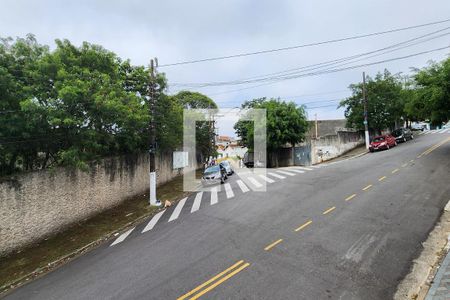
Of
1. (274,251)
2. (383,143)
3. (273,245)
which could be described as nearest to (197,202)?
(273,245)

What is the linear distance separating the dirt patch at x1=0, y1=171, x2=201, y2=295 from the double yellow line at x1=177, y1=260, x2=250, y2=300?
6798mm

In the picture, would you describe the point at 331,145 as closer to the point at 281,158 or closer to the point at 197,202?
the point at 281,158

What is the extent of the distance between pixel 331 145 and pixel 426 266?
23068 mm

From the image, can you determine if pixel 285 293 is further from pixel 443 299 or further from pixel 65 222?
pixel 65 222

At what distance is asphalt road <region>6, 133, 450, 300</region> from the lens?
601 centimetres

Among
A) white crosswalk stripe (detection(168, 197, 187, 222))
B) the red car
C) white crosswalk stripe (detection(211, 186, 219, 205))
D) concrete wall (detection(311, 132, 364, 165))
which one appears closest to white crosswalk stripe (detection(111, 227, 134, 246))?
white crosswalk stripe (detection(168, 197, 187, 222))

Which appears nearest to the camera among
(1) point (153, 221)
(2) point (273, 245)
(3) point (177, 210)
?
(2) point (273, 245)

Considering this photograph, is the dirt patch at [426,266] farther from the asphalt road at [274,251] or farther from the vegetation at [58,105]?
the vegetation at [58,105]

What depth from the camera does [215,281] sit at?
6301 mm

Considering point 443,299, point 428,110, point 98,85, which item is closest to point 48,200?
point 98,85

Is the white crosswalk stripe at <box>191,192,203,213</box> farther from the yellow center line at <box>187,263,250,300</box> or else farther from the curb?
the yellow center line at <box>187,263,250,300</box>

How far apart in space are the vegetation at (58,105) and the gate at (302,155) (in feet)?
58.7

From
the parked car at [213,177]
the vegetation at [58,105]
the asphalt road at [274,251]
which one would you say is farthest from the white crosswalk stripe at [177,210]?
the vegetation at [58,105]

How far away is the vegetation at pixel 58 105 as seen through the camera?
1101 cm
